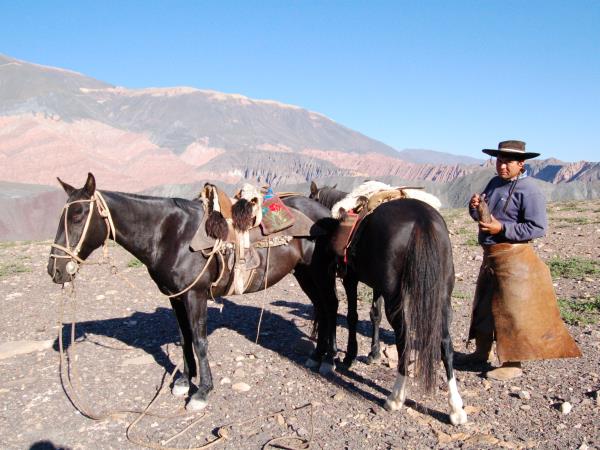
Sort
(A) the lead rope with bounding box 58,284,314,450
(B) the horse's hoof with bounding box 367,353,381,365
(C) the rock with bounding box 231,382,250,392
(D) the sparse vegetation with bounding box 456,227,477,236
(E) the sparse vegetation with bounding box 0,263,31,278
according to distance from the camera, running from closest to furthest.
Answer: (A) the lead rope with bounding box 58,284,314,450 < (C) the rock with bounding box 231,382,250,392 < (B) the horse's hoof with bounding box 367,353,381,365 < (E) the sparse vegetation with bounding box 0,263,31,278 < (D) the sparse vegetation with bounding box 456,227,477,236

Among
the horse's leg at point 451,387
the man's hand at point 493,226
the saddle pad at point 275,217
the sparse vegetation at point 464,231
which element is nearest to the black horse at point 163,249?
the saddle pad at point 275,217

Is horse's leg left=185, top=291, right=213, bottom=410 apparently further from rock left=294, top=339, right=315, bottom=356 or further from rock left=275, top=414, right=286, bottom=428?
rock left=294, top=339, right=315, bottom=356

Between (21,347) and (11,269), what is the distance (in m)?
4.72

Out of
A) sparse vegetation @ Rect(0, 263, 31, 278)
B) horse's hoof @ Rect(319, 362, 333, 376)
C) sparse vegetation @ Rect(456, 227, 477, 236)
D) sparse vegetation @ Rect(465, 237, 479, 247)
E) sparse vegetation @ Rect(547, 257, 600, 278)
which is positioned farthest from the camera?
sparse vegetation @ Rect(456, 227, 477, 236)

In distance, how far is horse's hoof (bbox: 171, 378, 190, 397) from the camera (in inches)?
161

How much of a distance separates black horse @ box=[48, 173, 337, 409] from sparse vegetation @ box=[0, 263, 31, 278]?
20.8 feet

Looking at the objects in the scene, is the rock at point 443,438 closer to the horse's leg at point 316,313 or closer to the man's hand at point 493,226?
the horse's leg at point 316,313

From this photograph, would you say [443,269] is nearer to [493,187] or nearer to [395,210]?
[395,210]

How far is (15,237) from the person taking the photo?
19.4m

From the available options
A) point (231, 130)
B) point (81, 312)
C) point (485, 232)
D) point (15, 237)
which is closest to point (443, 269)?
point (485, 232)

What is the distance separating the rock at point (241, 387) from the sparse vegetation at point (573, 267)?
5534 millimetres

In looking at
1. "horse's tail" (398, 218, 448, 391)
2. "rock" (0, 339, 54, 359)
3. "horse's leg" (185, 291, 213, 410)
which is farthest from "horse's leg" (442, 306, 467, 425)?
"rock" (0, 339, 54, 359)

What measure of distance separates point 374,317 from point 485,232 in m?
1.48

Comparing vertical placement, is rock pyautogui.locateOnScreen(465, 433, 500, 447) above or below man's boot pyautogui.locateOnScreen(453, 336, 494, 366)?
below
